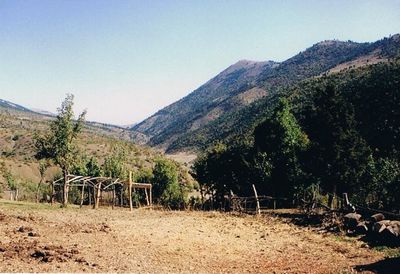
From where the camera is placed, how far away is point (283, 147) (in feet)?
150

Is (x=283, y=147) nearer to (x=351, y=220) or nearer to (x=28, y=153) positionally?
(x=351, y=220)

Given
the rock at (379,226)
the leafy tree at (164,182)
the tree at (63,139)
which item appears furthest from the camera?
the leafy tree at (164,182)

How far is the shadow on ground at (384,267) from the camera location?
14954mm

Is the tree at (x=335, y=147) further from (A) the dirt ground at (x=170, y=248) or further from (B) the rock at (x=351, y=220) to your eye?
(B) the rock at (x=351, y=220)

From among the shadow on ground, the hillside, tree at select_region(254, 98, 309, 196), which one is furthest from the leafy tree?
the shadow on ground

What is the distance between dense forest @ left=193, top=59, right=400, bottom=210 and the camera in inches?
1421

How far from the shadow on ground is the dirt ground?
286 millimetres

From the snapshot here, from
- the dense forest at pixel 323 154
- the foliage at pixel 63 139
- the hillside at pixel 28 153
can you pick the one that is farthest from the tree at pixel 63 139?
the hillside at pixel 28 153

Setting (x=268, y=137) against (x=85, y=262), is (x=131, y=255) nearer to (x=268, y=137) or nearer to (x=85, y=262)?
(x=85, y=262)

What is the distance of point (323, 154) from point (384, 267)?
852 inches

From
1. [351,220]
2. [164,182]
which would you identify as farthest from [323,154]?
[164,182]

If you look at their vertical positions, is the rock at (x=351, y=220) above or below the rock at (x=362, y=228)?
above

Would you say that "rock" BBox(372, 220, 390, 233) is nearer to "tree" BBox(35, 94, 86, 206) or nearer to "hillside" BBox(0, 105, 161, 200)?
"tree" BBox(35, 94, 86, 206)

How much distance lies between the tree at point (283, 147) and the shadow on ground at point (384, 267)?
28.3 metres
